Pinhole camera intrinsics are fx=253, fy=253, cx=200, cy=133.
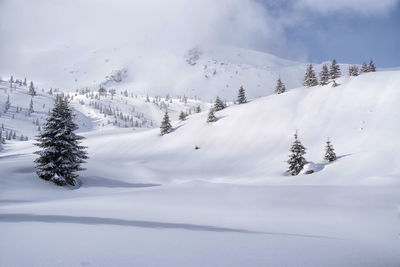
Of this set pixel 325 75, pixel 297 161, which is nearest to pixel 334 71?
pixel 325 75

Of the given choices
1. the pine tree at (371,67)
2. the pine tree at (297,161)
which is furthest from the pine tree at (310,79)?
the pine tree at (297,161)

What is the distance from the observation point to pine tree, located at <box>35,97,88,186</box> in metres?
18.8

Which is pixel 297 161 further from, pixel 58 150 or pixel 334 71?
pixel 334 71

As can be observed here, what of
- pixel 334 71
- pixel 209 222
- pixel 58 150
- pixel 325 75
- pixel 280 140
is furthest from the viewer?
pixel 334 71

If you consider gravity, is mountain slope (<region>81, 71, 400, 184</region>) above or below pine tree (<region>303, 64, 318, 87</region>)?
below

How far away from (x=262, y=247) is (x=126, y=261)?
2.48 m

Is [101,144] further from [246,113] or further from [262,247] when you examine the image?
[262,247]

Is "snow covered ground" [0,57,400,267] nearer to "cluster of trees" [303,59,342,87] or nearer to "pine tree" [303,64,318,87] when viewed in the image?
"cluster of trees" [303,59,342,87]

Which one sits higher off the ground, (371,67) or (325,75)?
(371,67)

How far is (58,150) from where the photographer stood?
19734mm

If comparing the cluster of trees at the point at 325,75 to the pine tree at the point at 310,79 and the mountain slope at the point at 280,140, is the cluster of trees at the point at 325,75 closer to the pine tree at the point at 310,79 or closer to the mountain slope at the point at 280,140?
the pine tree at the point at 310,79

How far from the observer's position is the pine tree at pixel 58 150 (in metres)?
18.8

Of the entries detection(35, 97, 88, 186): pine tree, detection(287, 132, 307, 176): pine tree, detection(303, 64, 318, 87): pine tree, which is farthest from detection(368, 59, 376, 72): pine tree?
detection(35, 97, 88, 186): pine tree

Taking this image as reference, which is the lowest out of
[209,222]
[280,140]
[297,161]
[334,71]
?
[209,222]
